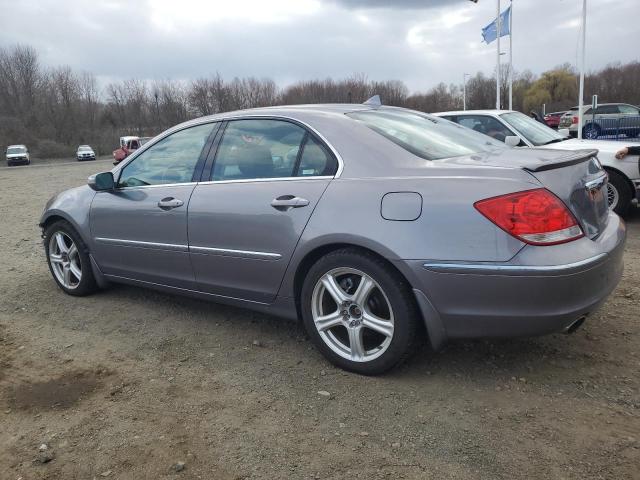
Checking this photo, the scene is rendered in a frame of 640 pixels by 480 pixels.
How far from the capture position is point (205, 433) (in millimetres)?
2600

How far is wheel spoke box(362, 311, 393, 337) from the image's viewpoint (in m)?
2.89

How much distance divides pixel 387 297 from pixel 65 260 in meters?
3.38

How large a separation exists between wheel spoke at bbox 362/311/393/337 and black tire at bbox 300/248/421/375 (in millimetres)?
43

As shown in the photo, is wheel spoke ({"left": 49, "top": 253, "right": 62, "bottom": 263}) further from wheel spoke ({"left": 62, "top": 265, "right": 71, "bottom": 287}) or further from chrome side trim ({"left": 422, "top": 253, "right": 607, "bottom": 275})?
chrome side trim ({"left": 422, "top": 253, "right": 607, "bottom": 275})

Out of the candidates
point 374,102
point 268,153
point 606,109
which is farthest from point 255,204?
point 606,109

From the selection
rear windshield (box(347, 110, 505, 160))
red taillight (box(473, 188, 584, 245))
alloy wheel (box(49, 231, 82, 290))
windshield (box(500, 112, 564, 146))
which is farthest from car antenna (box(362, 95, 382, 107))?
windshield (box(500, 112, 564, 146))

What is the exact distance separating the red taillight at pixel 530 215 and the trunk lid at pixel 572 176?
10cm

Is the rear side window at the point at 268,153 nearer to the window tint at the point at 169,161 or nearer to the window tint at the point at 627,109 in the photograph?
the window tint at the point at 169,161

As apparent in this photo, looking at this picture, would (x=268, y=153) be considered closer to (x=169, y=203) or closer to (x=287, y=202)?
(x=287, y=202)

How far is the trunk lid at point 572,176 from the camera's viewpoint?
105 inches

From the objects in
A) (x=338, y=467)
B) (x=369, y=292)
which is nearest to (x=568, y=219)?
(x=369, y=292)

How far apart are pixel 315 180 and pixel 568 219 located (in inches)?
54.5

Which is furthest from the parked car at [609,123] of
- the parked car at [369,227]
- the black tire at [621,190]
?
the parked car at [369,227]

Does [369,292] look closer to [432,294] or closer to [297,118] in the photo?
[432,294]
